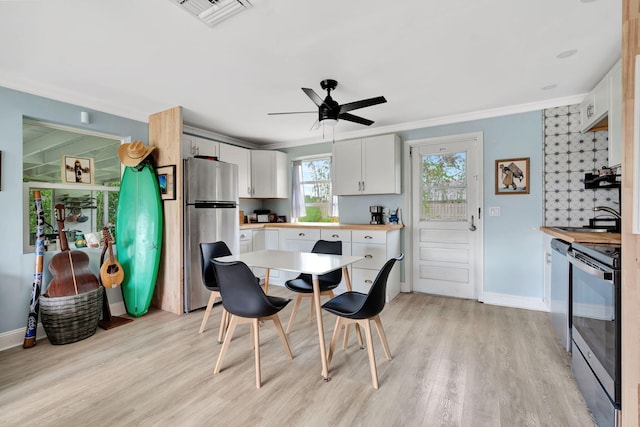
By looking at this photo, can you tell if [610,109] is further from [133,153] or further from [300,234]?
[133,153]

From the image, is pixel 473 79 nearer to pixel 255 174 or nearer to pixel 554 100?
pixel 554 100

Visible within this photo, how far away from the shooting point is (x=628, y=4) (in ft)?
3.99

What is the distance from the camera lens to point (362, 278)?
155 inches

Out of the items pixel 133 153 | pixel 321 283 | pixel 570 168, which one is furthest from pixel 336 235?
pixel 570 168

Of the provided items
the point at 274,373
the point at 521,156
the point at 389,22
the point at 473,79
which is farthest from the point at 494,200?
the point at 274,373

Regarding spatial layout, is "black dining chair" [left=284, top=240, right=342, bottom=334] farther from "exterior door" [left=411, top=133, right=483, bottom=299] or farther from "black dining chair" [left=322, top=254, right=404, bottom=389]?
"exterior door" [left=411, top=133, right=483, bottom=299]

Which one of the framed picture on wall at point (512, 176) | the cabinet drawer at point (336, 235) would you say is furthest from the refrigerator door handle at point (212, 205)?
the framed picture on wall at point (512, 176)

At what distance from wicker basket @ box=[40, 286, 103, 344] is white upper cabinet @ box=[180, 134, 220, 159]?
2004 millimetres

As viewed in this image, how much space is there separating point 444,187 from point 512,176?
79 centimetres

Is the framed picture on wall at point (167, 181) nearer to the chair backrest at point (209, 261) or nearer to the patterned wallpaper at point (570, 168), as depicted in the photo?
the chair backrest at point (209, 261)

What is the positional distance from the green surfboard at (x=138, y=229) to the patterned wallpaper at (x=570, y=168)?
449cm

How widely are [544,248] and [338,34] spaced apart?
10.3ft

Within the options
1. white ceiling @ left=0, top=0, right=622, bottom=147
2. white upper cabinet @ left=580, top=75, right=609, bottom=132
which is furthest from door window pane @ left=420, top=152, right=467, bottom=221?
white upper cabinet @ left=580, top=75, right=609, bottom=132

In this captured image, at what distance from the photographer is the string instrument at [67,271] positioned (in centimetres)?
270
